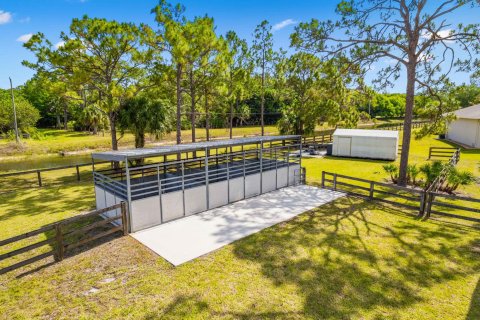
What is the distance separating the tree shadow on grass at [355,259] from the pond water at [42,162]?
2404cm

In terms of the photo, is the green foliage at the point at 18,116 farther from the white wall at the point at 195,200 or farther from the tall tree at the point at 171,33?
the white wall at the point at 195,200

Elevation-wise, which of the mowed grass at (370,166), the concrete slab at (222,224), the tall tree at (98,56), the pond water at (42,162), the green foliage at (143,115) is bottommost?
the pond water at (42,162)

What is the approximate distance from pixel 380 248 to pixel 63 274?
26.7ft

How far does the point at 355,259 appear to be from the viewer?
6.85 meters

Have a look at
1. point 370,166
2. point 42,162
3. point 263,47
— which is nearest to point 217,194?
point 370,166

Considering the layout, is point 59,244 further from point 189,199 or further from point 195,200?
point 195,200

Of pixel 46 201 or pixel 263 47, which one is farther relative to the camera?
pixel 263 47

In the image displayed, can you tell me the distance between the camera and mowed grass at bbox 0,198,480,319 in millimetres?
5090

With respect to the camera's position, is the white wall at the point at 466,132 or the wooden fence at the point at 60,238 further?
the white wall at the point at 466,132

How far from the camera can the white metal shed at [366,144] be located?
69.5 feet

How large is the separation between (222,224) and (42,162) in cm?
2538

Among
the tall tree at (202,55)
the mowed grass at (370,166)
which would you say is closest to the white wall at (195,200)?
the mowed grass at (370,166)

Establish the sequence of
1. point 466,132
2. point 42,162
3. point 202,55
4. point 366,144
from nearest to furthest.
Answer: point 202,55
point 366,144
point 42,162
point 466,132

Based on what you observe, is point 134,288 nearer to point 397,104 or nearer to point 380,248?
point 380,248
